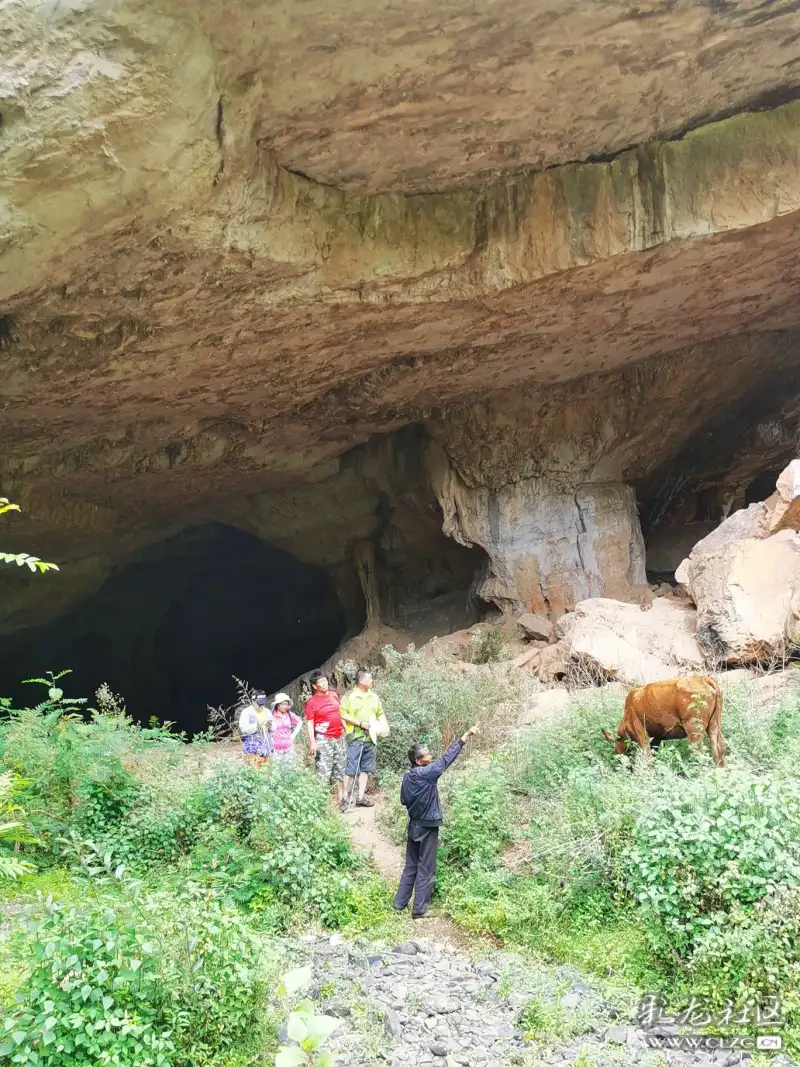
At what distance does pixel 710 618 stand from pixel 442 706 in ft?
10.3

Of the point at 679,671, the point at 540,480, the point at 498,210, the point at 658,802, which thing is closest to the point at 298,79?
the point at 498,210

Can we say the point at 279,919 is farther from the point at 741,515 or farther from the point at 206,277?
the point at 741,515

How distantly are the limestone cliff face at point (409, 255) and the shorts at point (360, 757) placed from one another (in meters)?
4.47

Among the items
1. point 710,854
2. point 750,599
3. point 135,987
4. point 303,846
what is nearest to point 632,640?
point 750,599

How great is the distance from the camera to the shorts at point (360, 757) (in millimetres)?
6785

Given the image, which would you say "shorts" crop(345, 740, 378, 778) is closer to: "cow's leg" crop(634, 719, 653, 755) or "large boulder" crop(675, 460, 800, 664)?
"cow's leg" crop(634, 719, 653, 755)

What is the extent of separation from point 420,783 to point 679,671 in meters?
4.43

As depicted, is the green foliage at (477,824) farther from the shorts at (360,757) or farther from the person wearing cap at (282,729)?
the person wearing cap at (282,729)

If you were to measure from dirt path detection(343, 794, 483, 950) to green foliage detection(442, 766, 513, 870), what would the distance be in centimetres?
45

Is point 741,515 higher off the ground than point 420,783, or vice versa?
point 741,515

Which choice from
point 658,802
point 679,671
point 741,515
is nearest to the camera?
point 658,802

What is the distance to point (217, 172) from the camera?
636cm

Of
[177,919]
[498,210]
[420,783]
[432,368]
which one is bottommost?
[177,919]

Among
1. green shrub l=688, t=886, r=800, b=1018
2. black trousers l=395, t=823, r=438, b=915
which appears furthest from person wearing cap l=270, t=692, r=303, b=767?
green shrub l=688, t=886, r=800, b=1018
